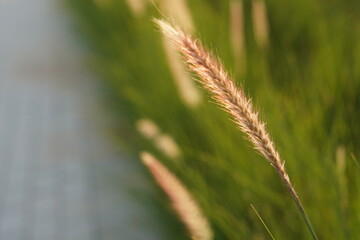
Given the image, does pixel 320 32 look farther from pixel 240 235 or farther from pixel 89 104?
pixel 89 104

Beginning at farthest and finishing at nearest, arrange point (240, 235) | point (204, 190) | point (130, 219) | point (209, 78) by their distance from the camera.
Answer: point (130, 219) < point (204, 190) < point (240, 235) < point (209, 78)

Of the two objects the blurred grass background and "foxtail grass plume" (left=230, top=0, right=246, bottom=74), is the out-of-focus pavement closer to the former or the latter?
the blurred grass background

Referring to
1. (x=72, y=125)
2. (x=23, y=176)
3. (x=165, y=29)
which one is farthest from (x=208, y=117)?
(x=72, y=125)

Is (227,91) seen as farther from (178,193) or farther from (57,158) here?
(57,158)

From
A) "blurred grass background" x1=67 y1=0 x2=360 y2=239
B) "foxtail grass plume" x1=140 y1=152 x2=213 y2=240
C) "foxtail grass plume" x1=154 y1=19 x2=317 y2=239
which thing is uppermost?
"blurred grass background" x1=67 y1=0 x2=360 y2=239

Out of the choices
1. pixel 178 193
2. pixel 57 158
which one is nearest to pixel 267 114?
pixel 178 193

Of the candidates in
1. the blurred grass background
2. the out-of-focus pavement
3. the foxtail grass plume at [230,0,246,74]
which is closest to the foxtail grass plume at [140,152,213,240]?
the blurred grass background
